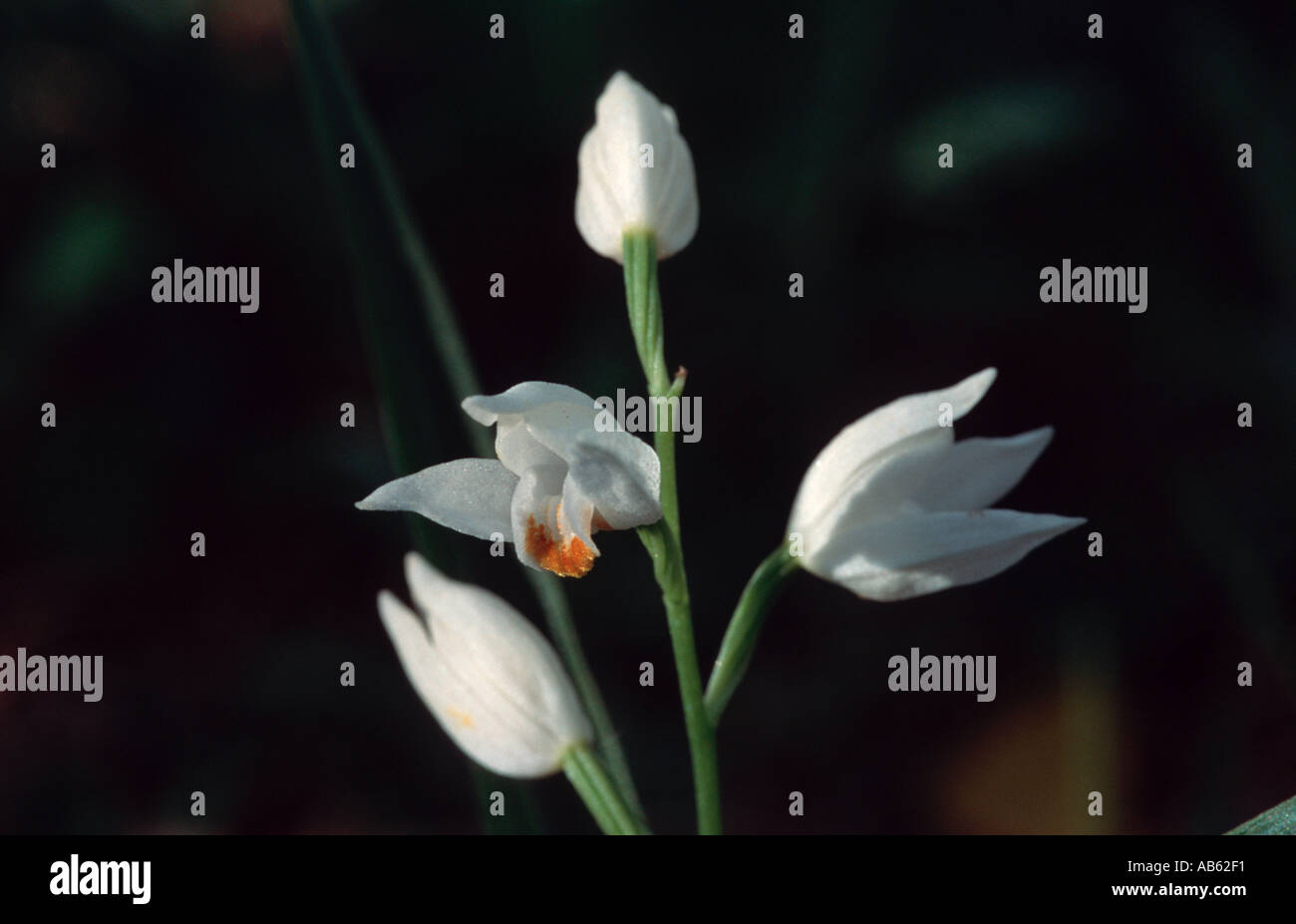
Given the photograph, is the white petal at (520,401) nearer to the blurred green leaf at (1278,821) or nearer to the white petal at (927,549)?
the white petal at (927,549)

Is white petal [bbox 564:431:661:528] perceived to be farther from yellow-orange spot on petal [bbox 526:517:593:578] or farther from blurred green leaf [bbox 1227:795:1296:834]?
blurred green leaf [bbox 1227:795:1296:834]

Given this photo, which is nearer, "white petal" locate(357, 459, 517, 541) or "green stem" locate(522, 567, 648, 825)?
"white petal" locate(357, 459, 517, 541)

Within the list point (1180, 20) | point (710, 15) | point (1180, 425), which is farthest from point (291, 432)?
point (1180, 20)

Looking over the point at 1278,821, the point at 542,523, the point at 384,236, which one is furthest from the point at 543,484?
the point at 1278,821

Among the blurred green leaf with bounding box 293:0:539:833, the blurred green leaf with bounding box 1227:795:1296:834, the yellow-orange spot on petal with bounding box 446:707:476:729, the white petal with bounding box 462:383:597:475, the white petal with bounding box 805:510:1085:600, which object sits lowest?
the blurred green leaf with bounding box 1227:795:1296:834

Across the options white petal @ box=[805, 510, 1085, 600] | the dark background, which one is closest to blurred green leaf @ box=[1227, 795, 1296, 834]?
white petal @ box=[805, 510, 1085, 600]

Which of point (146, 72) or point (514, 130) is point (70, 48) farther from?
point (514, 130)

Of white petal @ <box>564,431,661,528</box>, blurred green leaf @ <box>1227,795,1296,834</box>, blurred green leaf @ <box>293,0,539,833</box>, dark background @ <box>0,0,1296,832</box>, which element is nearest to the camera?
white petal @ <box>564,431,661,528</box>

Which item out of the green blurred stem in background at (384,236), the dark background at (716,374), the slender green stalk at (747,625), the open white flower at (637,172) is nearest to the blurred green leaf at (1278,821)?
the slender green stalk at (747,625)
